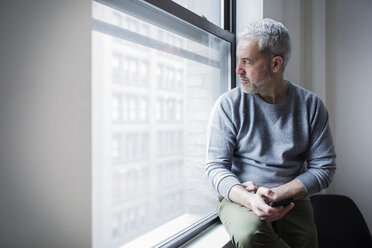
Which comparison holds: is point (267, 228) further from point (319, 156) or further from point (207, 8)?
point (207, 8)

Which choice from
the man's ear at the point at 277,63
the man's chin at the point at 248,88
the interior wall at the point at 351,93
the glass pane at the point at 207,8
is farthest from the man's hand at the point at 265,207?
the interior wall at the point at 351,93

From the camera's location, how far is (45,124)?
2.05 ft

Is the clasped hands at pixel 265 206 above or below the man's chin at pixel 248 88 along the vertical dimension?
below

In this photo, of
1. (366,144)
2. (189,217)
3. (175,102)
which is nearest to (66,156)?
(175,102)

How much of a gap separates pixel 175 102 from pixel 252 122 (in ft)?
1.29

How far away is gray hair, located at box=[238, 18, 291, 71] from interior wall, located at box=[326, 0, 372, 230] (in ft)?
4.08

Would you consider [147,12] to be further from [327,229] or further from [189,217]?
[327,229]

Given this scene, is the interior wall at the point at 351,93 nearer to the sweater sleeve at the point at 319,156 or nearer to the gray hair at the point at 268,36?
the sweater sleeve at the point at 319,156

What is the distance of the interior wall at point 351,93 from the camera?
2066 mm

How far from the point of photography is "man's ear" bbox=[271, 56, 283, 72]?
1188mm

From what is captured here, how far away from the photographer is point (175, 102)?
136 cm

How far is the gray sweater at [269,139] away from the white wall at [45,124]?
60 centimetres

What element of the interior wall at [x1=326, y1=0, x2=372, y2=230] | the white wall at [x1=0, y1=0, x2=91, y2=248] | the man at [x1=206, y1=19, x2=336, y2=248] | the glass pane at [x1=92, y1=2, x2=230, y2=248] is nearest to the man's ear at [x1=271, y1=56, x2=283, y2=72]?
the man at [x1=206, y1=19, x2=336, y2=248]

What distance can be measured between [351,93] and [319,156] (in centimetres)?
123
